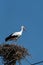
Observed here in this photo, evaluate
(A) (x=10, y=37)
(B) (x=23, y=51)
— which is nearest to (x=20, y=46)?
(B) (x=23, y=51)

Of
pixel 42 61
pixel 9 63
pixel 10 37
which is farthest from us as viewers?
pixel 10 37

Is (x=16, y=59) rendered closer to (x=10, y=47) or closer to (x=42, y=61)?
(x=10, y=47)

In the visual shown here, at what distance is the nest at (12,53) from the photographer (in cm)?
1856

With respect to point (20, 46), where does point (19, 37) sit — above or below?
above

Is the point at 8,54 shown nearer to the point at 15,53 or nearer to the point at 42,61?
the point at 15,53

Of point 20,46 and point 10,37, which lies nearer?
point 20,46

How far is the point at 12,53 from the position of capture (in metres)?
18.9

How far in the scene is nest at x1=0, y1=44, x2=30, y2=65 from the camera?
1856 centimetres

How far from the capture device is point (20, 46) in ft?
62.4

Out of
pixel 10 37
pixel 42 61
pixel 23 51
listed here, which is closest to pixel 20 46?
pixel 23 51

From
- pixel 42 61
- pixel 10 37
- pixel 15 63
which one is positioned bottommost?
pixel 42 61

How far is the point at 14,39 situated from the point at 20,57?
2704mm

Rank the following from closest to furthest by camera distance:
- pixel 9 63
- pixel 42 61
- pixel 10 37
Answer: pixel 42 61
pixel 9 63
pixel 10 37

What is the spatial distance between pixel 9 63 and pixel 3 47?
94cm
